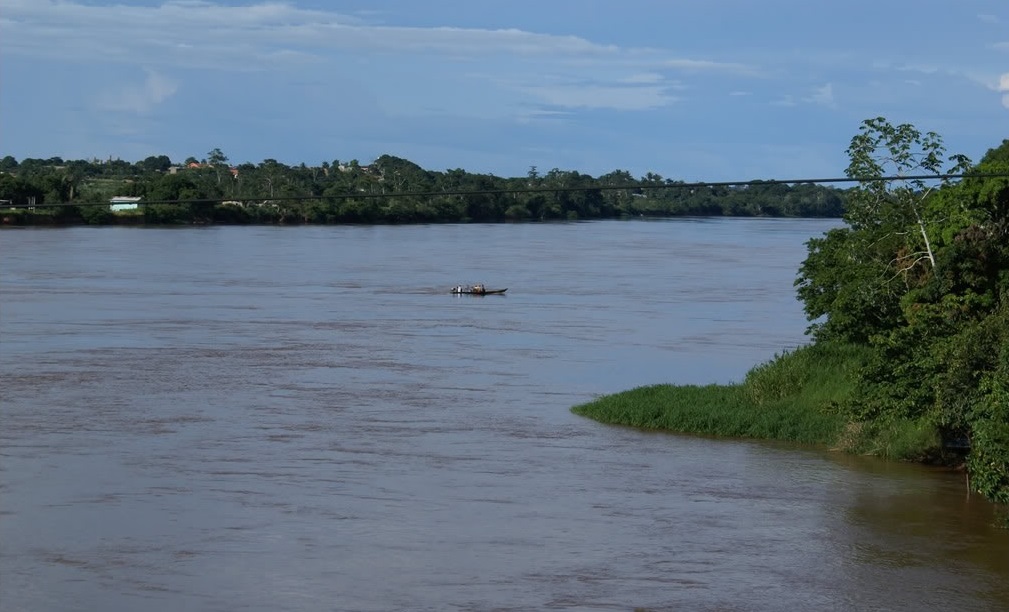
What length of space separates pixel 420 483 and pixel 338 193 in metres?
100

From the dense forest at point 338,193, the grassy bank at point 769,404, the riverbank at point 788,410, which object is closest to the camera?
the riverbank at point 788,410

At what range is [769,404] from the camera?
92.6ft

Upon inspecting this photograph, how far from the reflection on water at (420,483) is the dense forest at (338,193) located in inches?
1137

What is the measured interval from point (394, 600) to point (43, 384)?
17.7 metres

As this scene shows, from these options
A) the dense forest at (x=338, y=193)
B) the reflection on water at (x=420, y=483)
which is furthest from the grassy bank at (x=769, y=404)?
the dense forest at (x=338, y=193)

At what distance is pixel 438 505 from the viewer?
23250 mm

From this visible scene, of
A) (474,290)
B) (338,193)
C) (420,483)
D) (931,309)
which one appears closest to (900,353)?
(931,309)

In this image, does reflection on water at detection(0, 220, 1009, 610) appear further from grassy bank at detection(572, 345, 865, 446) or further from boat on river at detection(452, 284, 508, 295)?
boat on river at detection(452, 284, 508, 295)

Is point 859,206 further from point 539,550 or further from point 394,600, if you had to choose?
point 394,600

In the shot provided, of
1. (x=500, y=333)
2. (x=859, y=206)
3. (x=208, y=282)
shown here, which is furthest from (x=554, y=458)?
(x=208, y=282)

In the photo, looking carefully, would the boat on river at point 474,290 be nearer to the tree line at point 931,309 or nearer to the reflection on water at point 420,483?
the reflection on water at point 420,483

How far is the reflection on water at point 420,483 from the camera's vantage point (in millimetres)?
19266

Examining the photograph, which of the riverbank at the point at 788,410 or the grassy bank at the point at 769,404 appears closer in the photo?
the riverbank at the point at 788,410

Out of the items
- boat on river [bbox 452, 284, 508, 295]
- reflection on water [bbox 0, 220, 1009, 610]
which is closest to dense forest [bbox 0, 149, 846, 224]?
boat on river [bbox 452, 284, 508, 295]
